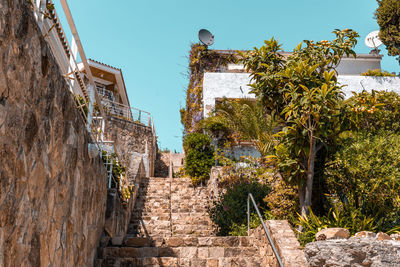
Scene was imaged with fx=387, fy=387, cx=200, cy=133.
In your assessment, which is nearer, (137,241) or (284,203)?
(137,241)

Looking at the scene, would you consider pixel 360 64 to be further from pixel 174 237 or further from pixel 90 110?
pixel 90 110

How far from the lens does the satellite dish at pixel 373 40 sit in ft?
60.5

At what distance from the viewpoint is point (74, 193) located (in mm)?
4402

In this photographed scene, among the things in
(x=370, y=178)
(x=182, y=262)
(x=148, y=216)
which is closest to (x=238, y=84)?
(x=148, y=216)

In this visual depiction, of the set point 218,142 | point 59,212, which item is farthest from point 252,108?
point 59,212

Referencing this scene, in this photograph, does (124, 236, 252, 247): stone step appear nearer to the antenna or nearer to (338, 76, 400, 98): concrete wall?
(338, 76, 400, 98): concrete wall

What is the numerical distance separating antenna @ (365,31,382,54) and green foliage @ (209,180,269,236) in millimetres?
12539

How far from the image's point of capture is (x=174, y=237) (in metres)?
7.38

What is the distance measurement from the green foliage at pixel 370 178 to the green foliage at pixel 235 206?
6.27 feet

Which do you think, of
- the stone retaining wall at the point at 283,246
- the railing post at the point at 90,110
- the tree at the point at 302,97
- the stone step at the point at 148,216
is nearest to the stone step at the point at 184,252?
the stone retaining wall at the point at 283,246

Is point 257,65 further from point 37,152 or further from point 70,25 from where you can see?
point 37,152

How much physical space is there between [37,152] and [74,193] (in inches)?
52.0

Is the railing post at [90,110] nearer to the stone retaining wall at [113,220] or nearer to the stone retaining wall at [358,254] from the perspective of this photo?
the stone retaining wall at [113,220]

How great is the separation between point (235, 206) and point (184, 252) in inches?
114
